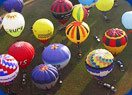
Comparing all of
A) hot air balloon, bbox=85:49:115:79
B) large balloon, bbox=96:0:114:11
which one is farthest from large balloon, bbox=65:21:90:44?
large balloon, bbox=96:0:114:11

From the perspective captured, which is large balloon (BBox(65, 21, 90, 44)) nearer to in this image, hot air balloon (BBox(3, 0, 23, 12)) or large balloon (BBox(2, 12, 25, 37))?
large balloon (BBox(2, 12, 25, 37))

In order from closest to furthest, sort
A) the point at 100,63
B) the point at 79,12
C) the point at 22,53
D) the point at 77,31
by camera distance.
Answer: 1. the point at 100,63
2. the point at 22,53
3. the point at 77,31
4. the point at 79,12

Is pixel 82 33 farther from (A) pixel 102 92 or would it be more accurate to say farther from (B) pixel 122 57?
(A) pixel 102 92

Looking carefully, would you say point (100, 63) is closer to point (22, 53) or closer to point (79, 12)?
point (22, 53)

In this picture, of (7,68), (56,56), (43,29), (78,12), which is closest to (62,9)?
(78,12)

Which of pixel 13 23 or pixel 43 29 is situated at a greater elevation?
pixel 13 23

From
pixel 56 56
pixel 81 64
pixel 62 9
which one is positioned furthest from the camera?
pixel 62 9

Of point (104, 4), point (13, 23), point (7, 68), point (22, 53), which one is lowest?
point (22, 53)

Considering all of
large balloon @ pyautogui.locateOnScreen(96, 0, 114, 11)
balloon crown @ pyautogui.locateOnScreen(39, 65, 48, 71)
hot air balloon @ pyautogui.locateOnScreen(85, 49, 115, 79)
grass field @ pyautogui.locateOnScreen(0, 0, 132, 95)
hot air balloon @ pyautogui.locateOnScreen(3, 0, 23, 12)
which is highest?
hot air balloon @ pyautogui.locateOnScreen(3, 0, 23, 12)

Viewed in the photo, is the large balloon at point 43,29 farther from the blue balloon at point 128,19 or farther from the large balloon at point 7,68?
the blue balloon at point 128,19

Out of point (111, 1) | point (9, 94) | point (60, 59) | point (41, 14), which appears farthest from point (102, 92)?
point (41, 14)

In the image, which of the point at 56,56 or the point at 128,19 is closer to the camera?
the point at 56,56
